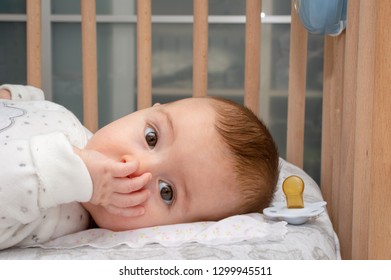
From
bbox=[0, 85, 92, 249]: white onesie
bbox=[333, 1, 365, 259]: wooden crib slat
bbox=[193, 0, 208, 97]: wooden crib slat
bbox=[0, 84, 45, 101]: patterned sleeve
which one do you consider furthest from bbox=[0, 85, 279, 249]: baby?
bbox=[193, 0, 208, 97]: wooden crib slat

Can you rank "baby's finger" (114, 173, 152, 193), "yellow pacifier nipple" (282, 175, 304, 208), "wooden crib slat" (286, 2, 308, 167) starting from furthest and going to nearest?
"wooden crib slat" (286, 2, 308, 167), "yellow pacifier nipple" (282, 175, 304, 208), "baby's finger" (114, 173, 152, 193)

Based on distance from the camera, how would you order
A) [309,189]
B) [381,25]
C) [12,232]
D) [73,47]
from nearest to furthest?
[381,25] → [12,232] → [309,189] → [73,47]

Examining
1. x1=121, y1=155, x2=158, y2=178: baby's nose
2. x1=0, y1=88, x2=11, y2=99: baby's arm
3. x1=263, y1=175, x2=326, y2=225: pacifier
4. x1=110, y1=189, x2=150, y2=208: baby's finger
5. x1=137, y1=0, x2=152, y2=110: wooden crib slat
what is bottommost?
x1=263, y1=175, x2=326, y2=225: pacifier

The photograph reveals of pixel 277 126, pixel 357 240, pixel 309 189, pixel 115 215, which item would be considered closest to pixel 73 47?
pixel 277 126

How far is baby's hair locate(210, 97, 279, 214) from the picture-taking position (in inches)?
30.8

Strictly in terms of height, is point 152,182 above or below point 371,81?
below

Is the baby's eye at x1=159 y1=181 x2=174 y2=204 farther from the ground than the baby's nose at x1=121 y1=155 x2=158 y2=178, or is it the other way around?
the baby's nose at x1=121 y1=155 x2=158 y2=178

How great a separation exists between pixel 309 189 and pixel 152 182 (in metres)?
0.44

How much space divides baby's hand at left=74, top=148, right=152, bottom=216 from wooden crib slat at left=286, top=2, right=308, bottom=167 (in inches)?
24.4

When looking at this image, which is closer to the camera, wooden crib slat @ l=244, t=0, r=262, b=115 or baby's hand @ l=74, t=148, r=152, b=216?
baby's hand @ l=74, t=148, r=152, b=216

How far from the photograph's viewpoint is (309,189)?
110 centimetres

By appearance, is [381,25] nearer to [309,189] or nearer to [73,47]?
[309,189]

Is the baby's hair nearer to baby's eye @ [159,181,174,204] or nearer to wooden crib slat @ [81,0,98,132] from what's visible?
baby's eye @ [159,181,174,204]

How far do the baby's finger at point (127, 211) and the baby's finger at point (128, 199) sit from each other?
1 centimetres
